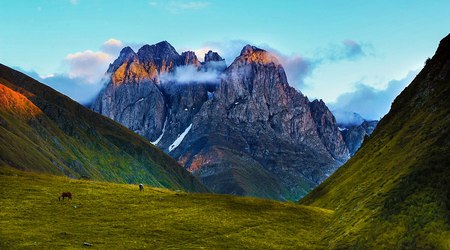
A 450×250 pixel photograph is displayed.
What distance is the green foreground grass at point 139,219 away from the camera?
7144 cm

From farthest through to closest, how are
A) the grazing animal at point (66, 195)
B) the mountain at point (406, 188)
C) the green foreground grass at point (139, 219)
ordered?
the grazing animal at point (66, 195) → the mountain at point (406, 188) → the green foreground grass at point (139, 219)

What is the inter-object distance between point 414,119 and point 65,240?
11437 centimetres

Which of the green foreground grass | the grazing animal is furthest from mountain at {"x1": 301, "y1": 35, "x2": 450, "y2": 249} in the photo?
the grazing animal

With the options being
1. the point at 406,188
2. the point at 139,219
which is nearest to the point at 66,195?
the point at 139,219

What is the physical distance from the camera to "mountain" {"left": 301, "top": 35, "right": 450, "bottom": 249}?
80.8 metres

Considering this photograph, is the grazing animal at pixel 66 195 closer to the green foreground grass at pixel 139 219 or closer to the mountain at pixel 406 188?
the green foreground grass at pixel 139 219

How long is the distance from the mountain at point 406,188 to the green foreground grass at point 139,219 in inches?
→ 325

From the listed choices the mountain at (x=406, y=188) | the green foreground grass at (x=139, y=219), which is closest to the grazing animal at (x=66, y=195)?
the green foreground grass at (x=139, y=219)

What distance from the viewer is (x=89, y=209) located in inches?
3519

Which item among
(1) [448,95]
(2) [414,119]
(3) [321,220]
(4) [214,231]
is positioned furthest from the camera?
(2) [414,119]

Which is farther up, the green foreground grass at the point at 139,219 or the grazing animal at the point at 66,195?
the grazing animal at the point at 66,195

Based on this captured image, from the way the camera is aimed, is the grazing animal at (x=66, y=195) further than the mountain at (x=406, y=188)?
Yes

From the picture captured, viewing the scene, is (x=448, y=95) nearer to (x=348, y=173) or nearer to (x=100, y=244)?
(x=348, y=173)

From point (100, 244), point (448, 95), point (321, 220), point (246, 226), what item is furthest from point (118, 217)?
point (448, 95)
